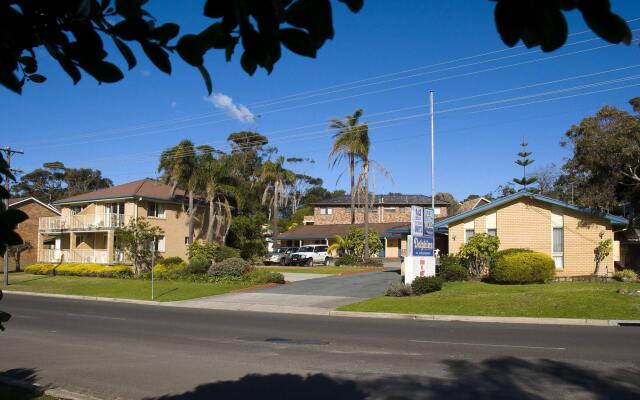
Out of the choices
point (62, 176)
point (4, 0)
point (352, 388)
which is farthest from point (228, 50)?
point (62, 176)

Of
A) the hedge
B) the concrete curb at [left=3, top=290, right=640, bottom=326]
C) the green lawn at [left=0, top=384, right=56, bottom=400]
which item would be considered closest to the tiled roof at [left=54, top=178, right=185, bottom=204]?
the hedge

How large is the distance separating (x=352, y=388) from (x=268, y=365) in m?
2.34

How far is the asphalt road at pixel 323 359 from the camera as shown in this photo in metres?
8.28

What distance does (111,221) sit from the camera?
44.6 m

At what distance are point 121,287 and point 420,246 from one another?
1655 centimetres

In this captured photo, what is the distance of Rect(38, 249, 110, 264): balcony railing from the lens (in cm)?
4497

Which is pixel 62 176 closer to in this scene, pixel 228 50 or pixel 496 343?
pixel 496 343

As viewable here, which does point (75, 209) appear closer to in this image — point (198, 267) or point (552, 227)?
point (198, 267)

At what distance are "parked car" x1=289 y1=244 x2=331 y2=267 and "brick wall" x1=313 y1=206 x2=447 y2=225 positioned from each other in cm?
2142

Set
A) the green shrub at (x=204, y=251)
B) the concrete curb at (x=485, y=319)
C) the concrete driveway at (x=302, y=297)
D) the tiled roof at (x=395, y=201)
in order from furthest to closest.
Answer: the tiled roof at (x=395, y=201) → the green shrub at (x=204, y=251) → the concrete driveway at (x=302, y=297) → the concrete curb at (x=485, y=319)

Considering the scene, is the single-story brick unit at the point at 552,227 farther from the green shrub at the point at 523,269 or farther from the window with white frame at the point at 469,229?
the green shrub at the point at 523,269

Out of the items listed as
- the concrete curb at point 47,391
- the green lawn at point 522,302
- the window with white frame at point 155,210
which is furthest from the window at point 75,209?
the concrete curb at point 47,391

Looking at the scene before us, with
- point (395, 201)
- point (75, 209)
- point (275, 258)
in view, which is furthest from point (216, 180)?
point (395, 201)

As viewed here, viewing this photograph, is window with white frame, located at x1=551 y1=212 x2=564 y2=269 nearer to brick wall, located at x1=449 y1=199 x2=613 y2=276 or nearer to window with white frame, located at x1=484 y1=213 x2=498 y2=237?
brick wall, located at x1=449 y1=199 x2=613 y2=276
